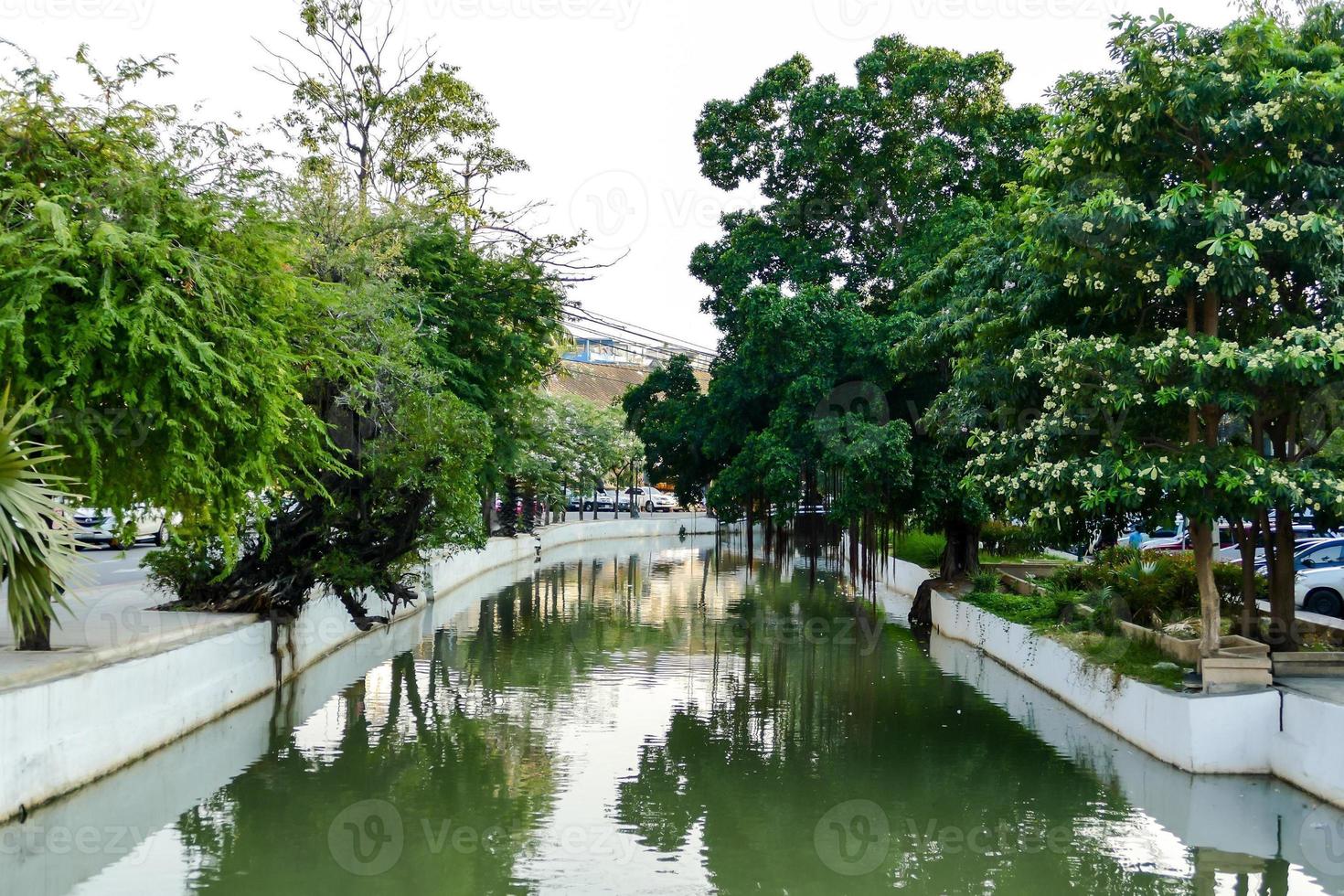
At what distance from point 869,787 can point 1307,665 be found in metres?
5.83

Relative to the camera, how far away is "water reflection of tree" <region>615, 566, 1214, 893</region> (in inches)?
401

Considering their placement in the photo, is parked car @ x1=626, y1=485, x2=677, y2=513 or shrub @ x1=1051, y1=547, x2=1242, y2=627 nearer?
shrub @ x1=1051, y1=547, x2=1242, y2=627

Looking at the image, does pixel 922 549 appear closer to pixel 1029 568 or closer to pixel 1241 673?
pixel 1029 568

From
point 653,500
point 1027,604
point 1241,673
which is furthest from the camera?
point 653,500

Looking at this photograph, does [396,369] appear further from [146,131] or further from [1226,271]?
[1226,271]

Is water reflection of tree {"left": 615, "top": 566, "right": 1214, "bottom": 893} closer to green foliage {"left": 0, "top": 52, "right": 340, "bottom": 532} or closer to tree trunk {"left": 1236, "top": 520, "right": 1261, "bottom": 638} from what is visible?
tree trunk {"left": 1236, "top": 520, "right": 1261, "bottom": 638}

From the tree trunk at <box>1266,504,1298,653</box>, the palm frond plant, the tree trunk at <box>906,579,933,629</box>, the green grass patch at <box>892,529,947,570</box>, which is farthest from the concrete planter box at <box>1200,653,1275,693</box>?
the green grass patch at <box>892,529,947,570</box>

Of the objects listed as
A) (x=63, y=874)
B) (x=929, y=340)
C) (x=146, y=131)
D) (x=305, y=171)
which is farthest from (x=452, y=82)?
(x=63, y=874)

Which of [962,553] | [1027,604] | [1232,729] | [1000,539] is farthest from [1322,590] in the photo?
[1232,729]

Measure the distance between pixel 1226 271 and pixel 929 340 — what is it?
837cm

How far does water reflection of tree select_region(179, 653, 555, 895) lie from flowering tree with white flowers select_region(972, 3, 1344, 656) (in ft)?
22.6

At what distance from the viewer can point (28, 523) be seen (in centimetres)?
1034

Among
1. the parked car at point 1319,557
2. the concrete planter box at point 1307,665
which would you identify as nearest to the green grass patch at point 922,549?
the parked car at point 1319,557

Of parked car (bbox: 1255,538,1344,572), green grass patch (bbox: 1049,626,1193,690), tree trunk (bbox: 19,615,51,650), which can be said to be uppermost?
parked car (bbox: 1255,538,1344,572)
